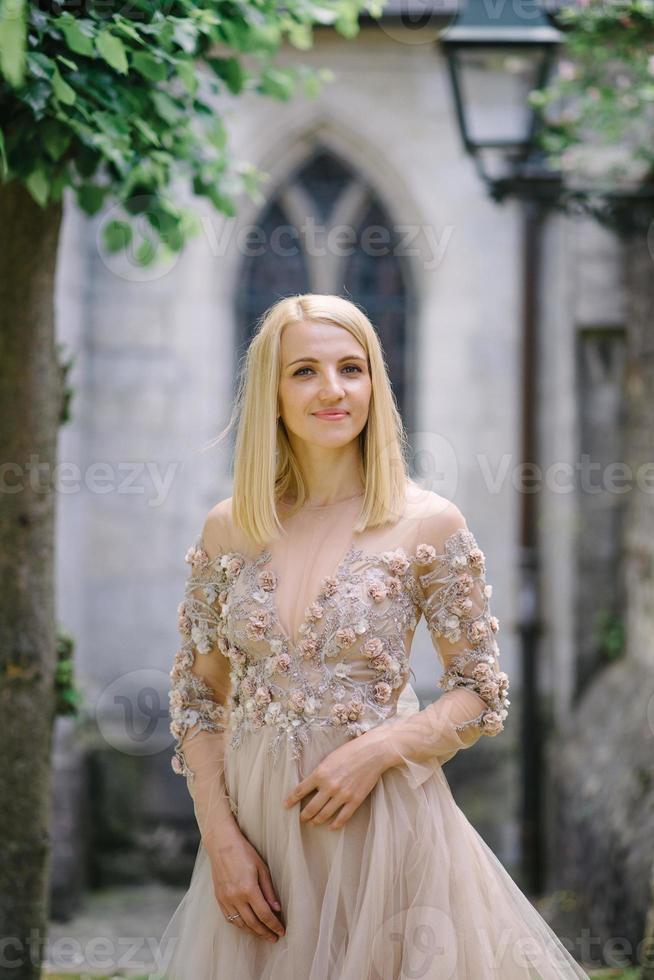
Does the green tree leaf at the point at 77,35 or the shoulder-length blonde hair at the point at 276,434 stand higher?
the green tree leaf at the point at 77,35

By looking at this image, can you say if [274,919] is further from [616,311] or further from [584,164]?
[616,311]

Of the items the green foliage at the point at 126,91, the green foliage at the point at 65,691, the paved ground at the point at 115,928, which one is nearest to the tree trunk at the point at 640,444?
the green foliage at the point at 126,91

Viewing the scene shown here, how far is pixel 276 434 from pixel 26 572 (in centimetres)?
123

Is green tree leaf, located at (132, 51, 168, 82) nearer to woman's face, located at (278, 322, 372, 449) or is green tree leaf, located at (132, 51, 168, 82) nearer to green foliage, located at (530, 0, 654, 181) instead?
woman's face, located at (278, 322, 372, 449)

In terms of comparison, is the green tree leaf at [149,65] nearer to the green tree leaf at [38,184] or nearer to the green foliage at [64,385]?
the green tree leaf at [38,184]

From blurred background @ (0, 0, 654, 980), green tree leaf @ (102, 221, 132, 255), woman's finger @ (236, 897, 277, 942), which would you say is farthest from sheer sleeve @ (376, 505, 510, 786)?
blurred background @ (0, 0, 654, 980)

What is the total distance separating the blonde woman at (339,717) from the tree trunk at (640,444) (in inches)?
145

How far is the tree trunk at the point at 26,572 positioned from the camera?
2.93 m

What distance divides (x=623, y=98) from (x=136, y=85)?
2.71 metres

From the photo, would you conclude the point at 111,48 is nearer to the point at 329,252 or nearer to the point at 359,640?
the point at 359,640

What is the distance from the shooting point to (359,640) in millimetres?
1962

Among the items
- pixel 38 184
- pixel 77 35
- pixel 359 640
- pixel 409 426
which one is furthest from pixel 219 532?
pixel 409 426

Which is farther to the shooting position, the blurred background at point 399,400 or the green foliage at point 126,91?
the blurred background at point 399,400

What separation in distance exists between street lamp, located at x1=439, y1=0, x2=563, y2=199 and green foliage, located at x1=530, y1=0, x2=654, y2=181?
128mm
